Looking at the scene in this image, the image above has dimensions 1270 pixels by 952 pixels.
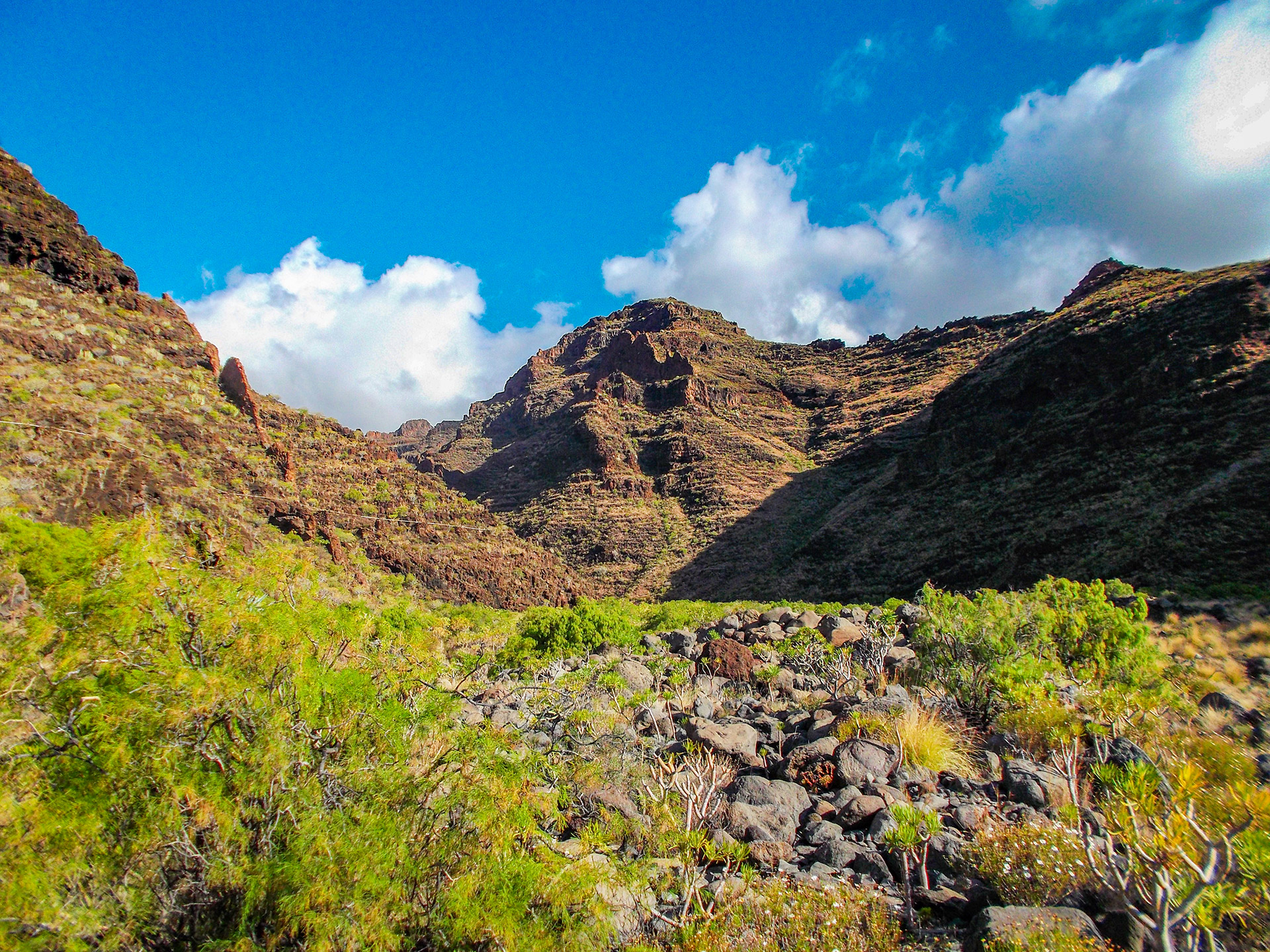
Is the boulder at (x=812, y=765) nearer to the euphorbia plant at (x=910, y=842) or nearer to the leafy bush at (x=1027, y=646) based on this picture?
the euphorbia plant at (x=910, y=842)

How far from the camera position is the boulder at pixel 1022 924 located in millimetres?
3146

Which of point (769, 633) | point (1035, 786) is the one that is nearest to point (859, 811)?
point (1035, 786)

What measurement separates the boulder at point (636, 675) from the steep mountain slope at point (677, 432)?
32.9 metres

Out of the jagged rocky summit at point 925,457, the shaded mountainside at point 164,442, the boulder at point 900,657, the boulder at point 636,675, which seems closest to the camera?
the boulder at point 636,675

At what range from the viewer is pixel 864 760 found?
20.6 ft

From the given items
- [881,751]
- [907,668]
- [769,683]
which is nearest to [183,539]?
[881,751]

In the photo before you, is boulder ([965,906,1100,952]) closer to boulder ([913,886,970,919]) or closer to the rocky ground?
the rocky ground

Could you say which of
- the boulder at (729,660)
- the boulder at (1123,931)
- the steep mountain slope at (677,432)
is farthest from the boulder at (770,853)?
the steep mountain slope at (677,432)

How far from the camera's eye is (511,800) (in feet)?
12.3

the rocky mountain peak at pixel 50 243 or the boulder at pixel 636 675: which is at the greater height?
the rocky mountain peak at pixel 50 243

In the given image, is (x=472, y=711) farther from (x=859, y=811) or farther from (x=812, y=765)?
(x=859, y=811)

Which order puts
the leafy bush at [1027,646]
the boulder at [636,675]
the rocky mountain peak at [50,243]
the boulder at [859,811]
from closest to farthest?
the boulder at [859,811], the leafy bush at [1027,646], the boulder at [636,675], the rocky mountain peak at [50,243]

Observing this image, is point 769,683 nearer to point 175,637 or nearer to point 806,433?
point 175,637

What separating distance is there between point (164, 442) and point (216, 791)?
24.3m
